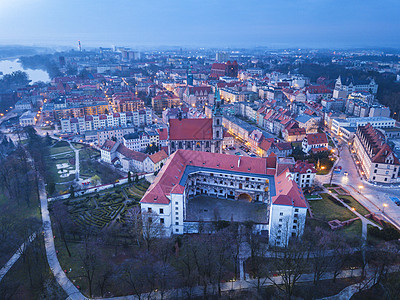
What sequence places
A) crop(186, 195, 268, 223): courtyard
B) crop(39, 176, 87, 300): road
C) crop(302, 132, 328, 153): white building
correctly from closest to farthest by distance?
crop(39, 176, 87, 300): road
crop(186, 195, 268, 223): courtyard
crop(302, 132, 328, 153): white building

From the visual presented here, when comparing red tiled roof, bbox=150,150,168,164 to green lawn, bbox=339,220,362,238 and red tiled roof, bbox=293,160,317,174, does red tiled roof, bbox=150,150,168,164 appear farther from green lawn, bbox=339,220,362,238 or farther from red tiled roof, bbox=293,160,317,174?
green lawn, bbox=339,220,362,238

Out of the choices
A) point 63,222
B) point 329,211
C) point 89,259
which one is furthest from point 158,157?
point 329,211

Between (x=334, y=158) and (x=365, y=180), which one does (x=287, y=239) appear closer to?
(x=365, y=180)

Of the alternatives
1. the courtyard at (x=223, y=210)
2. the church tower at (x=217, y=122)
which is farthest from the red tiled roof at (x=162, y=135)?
the courtyard at (x=223, y=210)

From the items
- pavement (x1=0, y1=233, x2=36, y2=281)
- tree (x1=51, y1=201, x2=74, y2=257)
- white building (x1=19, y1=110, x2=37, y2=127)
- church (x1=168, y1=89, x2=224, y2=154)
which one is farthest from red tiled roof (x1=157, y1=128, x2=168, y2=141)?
white building (x1=19, y1=110, x2=37, y2=127)

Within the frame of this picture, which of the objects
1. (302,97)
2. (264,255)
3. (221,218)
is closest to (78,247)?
(221,218)

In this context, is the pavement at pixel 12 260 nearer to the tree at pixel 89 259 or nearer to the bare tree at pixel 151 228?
the tree at pixel 89 259

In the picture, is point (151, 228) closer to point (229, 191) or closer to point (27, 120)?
point (229, 191)
